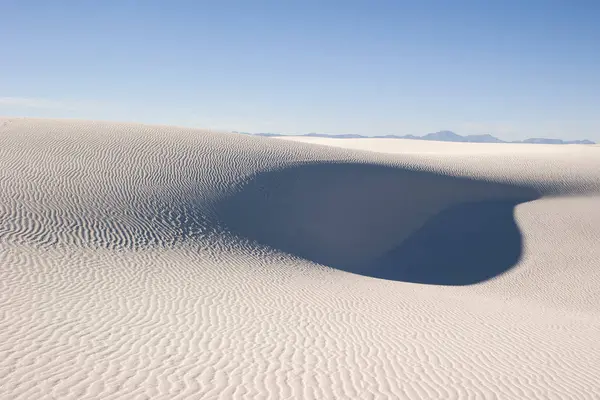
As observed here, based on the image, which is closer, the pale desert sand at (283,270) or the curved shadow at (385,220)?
the pale desert sand at (283,270)

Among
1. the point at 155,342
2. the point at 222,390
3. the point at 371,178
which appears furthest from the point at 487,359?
the point at 371,178

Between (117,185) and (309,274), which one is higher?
(117,185)

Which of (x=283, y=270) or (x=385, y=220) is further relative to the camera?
(x=385, y=220)

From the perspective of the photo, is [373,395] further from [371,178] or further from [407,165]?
[407,165]

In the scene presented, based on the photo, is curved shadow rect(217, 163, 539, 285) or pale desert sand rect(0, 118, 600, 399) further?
curved shadow rect(217, 163, 539, 285)
